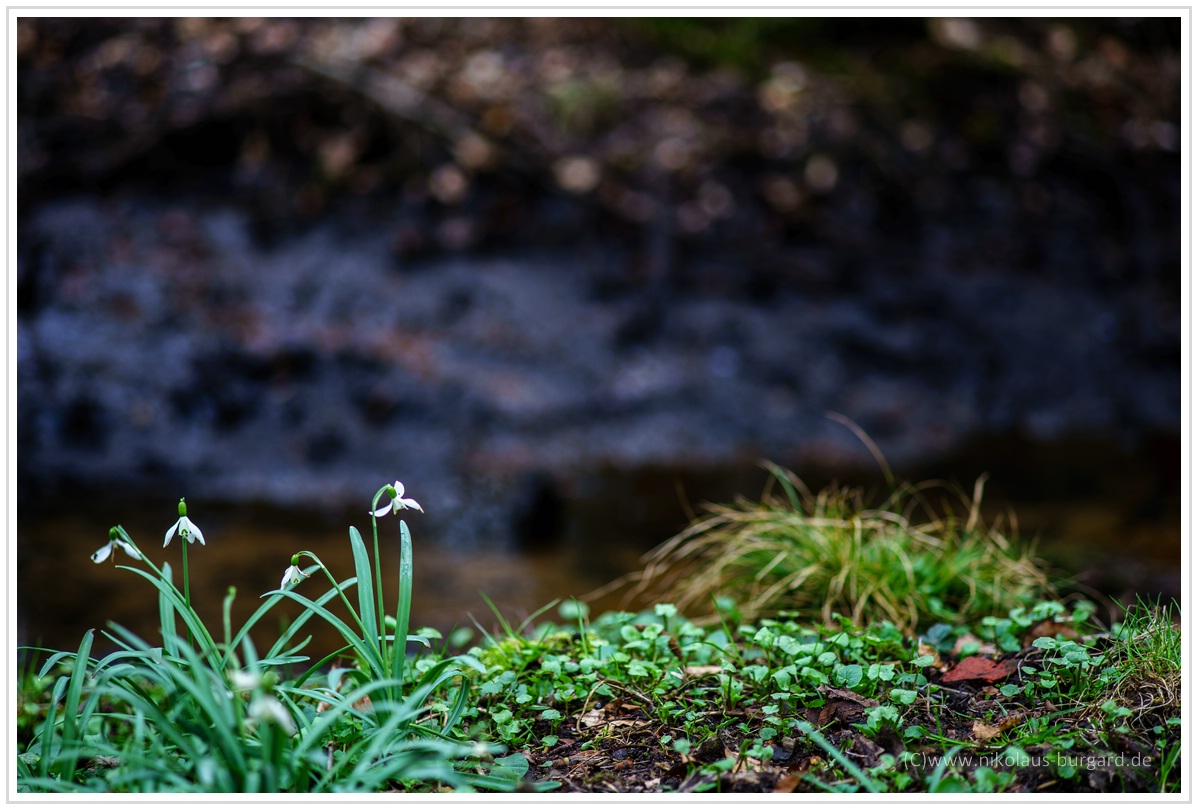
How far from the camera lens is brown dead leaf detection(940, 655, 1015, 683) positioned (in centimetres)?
191

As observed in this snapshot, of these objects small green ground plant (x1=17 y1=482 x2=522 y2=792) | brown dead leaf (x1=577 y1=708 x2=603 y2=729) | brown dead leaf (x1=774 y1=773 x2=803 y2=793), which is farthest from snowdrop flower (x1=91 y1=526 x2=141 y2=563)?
brown dead leaf (x1=774 y1=773 x2=803 y2=793)

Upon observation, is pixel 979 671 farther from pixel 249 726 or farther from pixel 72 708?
pixel 72 708

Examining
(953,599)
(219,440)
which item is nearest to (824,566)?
(953,599)

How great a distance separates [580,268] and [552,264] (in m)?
0.17

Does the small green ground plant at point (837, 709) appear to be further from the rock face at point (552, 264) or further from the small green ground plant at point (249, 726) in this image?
the rock face at point (552, 264)

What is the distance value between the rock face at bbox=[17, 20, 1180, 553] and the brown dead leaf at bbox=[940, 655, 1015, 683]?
2591 mm

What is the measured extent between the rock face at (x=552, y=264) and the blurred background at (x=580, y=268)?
0.06 ft

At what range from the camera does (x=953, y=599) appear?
2.48m

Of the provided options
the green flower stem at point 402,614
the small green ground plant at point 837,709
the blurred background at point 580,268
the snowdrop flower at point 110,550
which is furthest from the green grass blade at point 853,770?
the blurred background at point 580,268

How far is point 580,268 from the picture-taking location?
531 cm

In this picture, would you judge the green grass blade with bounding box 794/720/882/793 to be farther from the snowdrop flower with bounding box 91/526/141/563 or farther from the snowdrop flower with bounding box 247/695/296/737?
the snowdrop flower with bounding box 91/526/141/563

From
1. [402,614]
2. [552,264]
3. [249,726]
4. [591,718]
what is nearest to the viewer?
[249,726]

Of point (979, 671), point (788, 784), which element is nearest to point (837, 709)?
point (788, 784)

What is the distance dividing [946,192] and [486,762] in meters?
5.02
